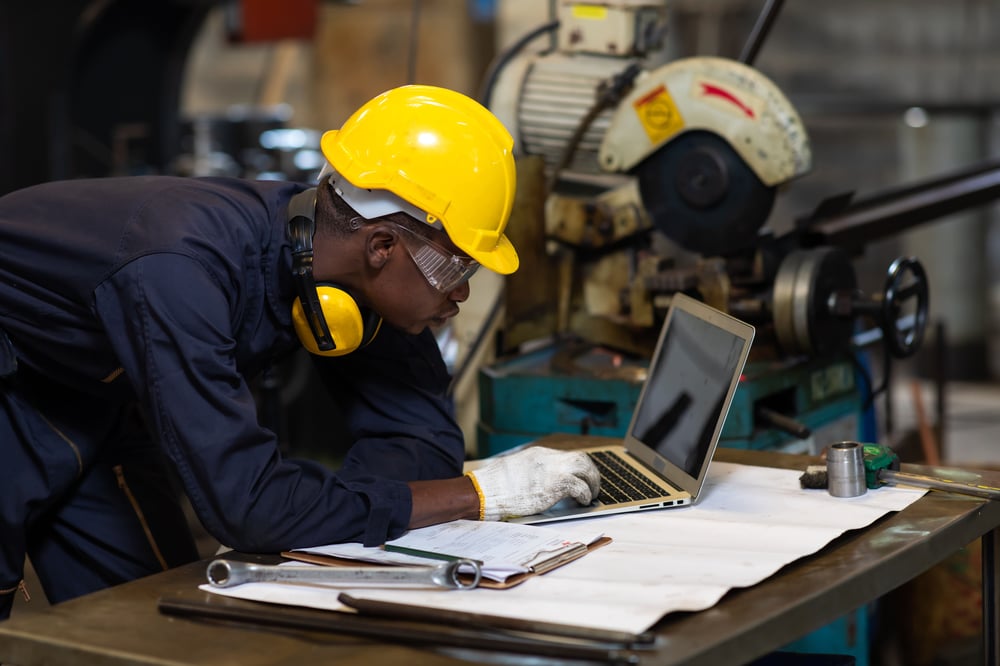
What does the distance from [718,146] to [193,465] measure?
1429 millimetres

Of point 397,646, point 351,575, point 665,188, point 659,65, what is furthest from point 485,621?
point 659,65

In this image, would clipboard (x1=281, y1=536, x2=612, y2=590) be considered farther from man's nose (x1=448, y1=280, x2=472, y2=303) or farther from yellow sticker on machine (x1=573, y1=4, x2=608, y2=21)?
yellow sticker on machine (x1=573, y1=4, x2=608, y2=21)

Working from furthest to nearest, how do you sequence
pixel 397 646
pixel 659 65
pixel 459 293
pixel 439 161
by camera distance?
pixel 659 65
pixel 459 293
pixel 439 161
pixel 397 646

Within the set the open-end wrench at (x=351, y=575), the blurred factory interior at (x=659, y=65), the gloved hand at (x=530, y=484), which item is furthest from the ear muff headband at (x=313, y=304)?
the blurred factory interior at (x=659, y=65)

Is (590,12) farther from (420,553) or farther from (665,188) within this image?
(420,553)

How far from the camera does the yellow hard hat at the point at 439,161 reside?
5.57 ft

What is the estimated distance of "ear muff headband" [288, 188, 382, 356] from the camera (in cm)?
175

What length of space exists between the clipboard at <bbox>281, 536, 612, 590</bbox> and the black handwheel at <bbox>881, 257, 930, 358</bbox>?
3.28 feet

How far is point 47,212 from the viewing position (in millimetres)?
1766

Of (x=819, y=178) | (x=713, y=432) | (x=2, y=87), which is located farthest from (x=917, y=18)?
(x=713, y=432)

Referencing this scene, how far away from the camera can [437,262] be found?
5.73 ft

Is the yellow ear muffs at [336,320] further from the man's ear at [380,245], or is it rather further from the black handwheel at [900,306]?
the black handwheel at [900,306]

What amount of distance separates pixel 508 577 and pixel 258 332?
541 mm

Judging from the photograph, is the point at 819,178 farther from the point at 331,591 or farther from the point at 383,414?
the point at 331,591
